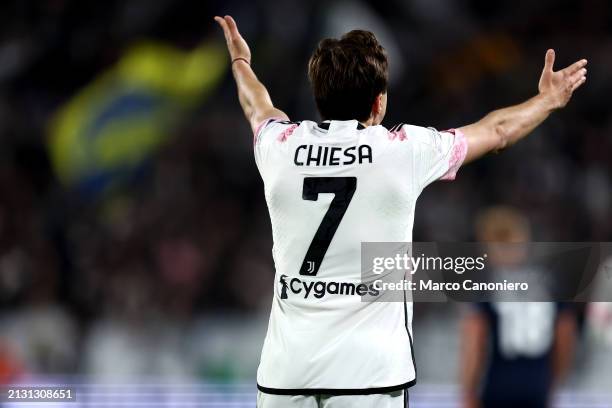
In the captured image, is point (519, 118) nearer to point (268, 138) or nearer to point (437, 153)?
point (437, 153)

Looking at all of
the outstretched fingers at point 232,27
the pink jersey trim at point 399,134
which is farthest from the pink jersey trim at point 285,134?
the outstretched fingers at point 232,27

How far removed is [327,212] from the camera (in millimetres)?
2312

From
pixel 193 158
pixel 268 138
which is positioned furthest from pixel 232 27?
pixel 193 158

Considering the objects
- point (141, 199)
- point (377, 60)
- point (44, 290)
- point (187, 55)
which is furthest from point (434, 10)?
point (377, 60)

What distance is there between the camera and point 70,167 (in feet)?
26.7

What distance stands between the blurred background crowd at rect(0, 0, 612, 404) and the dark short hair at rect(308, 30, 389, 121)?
4.07 metres

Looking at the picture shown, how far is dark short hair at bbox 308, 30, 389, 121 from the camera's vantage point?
2.33 metres

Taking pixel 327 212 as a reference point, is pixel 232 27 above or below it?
above

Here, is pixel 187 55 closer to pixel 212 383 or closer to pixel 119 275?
pixel 119 275

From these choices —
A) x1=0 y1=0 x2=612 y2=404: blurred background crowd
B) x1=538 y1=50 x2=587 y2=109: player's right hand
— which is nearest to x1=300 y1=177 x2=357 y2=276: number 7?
x1=538 y1=50 x2=587 y2=109: player's right hand

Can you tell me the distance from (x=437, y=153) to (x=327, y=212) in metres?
0.33

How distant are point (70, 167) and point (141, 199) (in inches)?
31.0

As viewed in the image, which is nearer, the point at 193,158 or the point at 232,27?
the point at 232,27

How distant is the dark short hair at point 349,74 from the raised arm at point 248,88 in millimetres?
254
